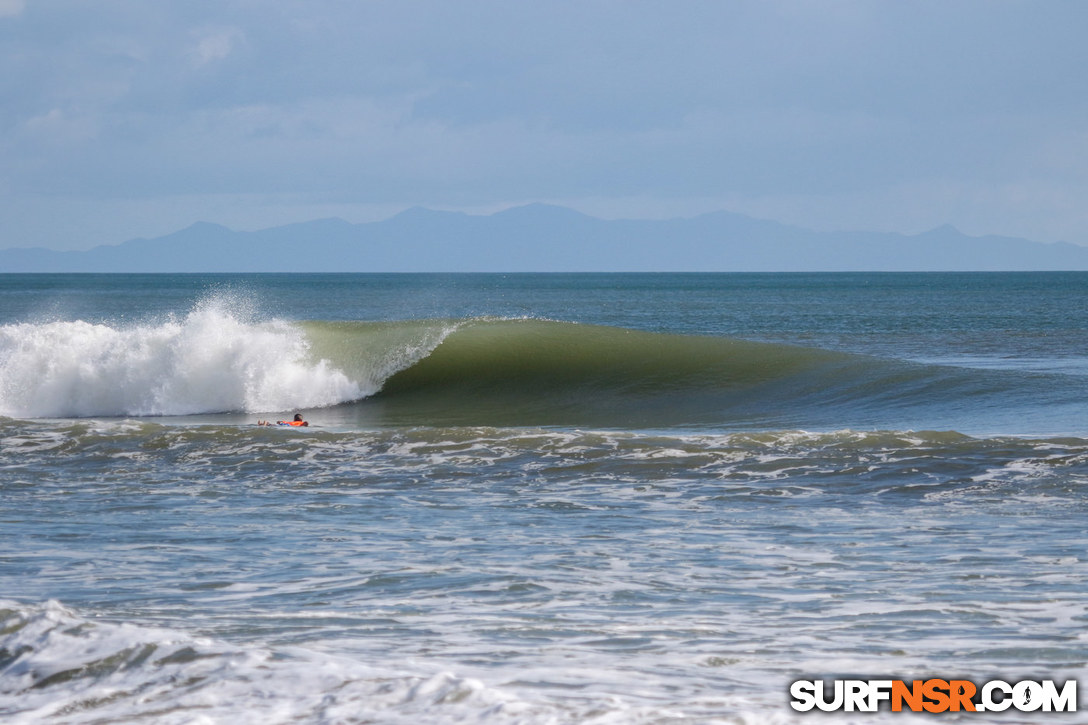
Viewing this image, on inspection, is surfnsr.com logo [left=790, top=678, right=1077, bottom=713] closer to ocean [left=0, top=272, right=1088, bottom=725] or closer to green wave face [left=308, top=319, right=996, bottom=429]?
ocean [left=0, top=272, right=1088, bottom=725]

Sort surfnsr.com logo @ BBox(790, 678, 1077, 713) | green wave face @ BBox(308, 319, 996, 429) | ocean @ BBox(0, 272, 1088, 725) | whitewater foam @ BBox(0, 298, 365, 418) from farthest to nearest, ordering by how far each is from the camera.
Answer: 1. whitewater foam @ BBox(0, 298, 365, 418)
2. green wave face @ BBox(308, 319, 996, 429)
3. ocean @ BBox(0, 272, 1088, 725)
4. surfnsr.com logo @ BBox(790, 678, 1077, 713)

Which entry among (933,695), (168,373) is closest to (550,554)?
(933,695)

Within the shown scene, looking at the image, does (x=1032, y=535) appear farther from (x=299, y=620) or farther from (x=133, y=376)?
(x=133, y=376)

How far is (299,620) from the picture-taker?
18.8 ft

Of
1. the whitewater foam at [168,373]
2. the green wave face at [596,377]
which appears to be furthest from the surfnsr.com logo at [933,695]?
the whitewater foam at [168,373]

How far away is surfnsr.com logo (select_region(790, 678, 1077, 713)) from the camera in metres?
4.41

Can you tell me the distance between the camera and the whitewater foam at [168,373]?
19.5 metres

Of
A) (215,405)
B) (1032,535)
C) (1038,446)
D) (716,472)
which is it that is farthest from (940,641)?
(215,405)

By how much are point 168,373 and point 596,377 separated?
295 inches

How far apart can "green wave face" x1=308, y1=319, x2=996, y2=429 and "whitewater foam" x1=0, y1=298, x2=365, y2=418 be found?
3.57 ft

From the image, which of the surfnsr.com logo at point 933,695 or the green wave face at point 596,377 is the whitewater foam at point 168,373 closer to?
the green wave face at point 596,377

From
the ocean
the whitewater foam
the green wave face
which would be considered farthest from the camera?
the whitewater foam

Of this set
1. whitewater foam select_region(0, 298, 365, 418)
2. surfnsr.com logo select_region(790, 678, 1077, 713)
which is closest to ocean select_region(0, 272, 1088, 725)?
surfnsr.com logo select_region(790, 678, 1077, 713)

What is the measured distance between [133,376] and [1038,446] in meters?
14.8
